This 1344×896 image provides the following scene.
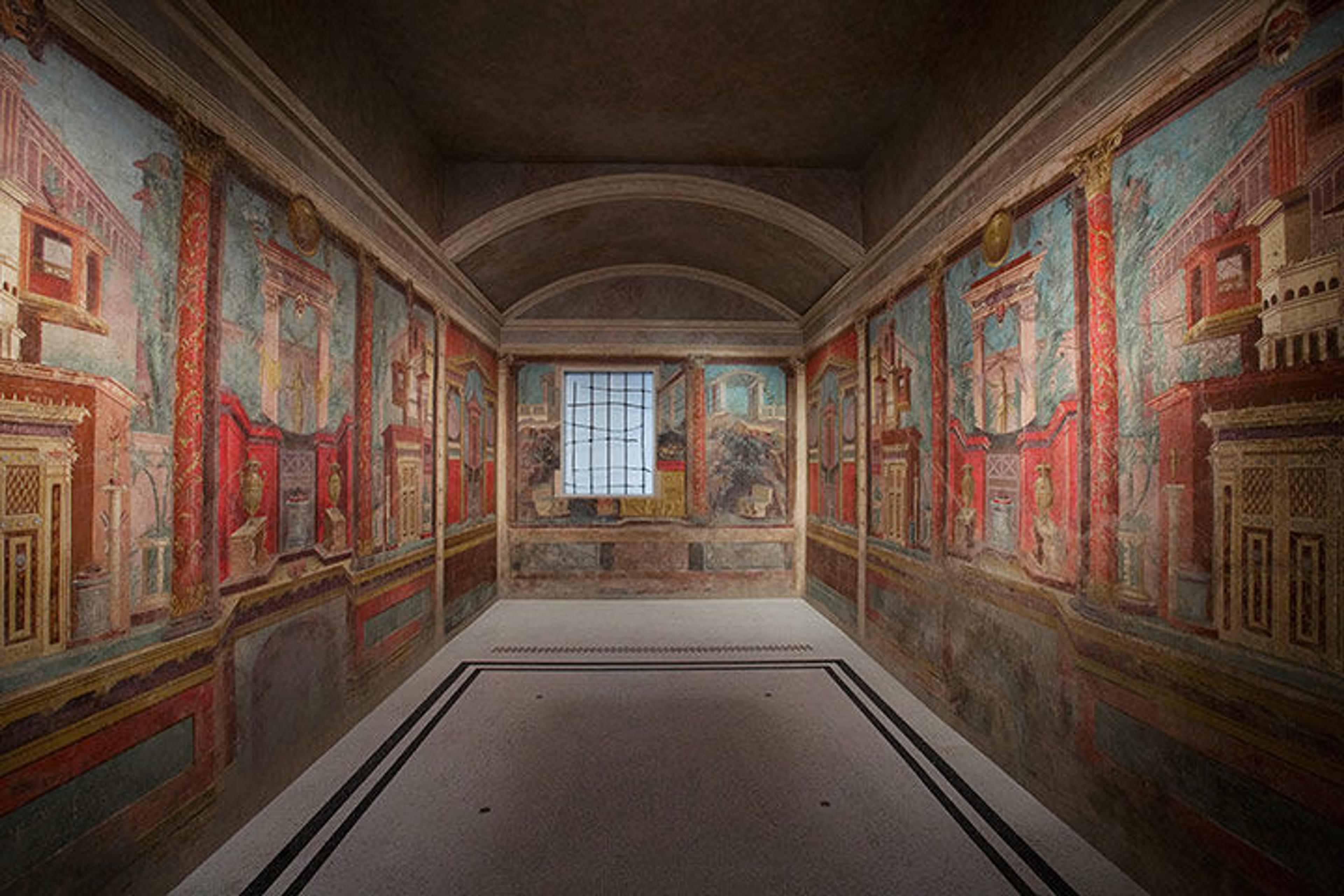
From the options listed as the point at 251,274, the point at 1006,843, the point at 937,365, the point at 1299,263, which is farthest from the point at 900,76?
the point at 1006,843

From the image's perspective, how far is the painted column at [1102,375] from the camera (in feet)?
9.51

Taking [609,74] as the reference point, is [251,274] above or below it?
below

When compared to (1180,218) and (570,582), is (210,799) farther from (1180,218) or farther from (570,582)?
(570,582)

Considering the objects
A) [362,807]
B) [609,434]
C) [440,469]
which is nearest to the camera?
[362,807]

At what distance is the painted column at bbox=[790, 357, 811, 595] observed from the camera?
869cm

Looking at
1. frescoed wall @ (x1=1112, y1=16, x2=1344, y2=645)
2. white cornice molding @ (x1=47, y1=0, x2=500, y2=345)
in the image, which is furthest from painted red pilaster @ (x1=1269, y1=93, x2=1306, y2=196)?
white cornice molding @ (x1=47, y1=0, x2=500, y2=345)

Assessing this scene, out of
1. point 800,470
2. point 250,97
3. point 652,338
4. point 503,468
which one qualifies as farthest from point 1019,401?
point 503,468

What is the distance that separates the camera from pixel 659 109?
5.15 m

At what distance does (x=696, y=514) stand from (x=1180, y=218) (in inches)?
268

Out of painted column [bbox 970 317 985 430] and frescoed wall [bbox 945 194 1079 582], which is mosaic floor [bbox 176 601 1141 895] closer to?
frescoed wall [bbox 945 194 1079 582]

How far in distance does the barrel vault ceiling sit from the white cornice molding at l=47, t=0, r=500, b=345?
16 cm

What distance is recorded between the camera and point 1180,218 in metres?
2.54

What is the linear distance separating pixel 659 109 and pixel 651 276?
359 cm

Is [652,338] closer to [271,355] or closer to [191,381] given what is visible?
[271,355]
